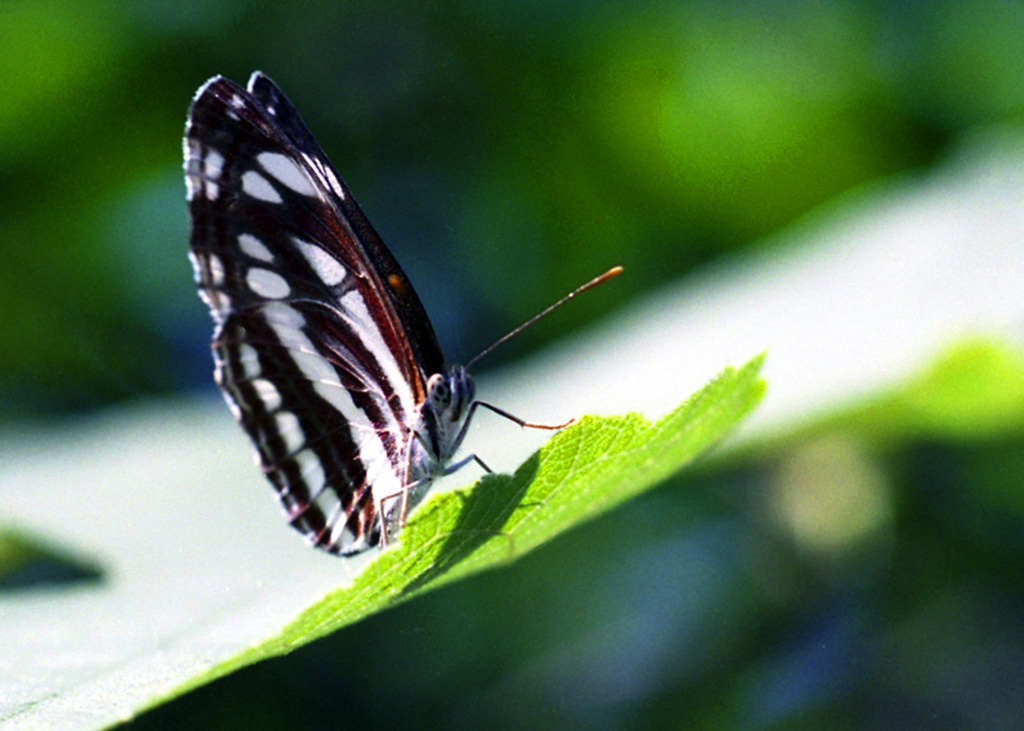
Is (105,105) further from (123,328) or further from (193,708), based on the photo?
(193,708)

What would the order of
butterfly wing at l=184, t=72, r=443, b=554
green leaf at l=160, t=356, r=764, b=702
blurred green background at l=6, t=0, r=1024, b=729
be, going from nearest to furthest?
green leaf at l=160, t=356, r=764, b=702, butterfly wing at l=184, t=72, r=443, b=554, blurred green background at l=6, t=0, r=1024, b=729

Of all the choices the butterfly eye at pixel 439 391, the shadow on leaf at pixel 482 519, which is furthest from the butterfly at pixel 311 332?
the shadow on leaf at pixel 482 519

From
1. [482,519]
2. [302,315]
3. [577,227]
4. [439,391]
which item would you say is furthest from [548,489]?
[577,227]

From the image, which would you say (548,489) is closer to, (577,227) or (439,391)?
(439,391)

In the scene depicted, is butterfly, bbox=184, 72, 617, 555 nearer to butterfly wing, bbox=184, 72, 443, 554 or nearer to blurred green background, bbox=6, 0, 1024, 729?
butterfly wing, bbox=184, 72, 443, 554

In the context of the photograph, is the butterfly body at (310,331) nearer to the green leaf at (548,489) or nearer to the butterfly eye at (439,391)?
the butterfly eye at (439,391)

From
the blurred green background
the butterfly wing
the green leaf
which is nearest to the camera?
the green leaf

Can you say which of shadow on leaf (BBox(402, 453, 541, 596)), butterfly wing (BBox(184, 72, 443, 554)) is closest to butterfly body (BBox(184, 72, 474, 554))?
butterfly wing (BBox(184, 72, 443, 554))
